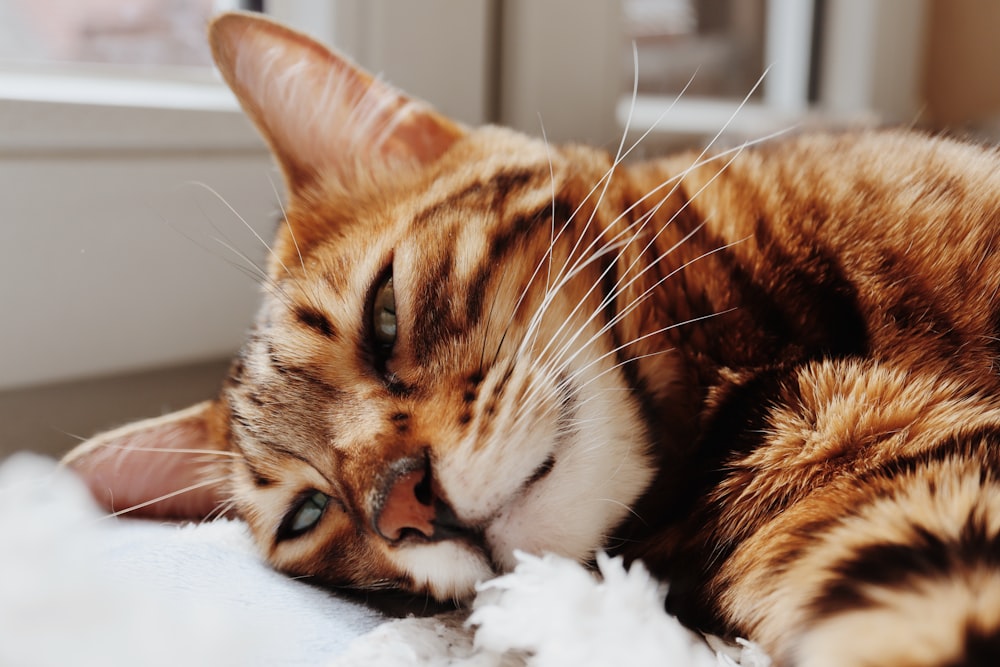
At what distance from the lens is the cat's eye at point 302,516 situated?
866mm

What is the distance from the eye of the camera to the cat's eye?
0.87 m

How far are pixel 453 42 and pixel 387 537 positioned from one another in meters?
0.99

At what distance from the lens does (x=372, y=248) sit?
2.89ft

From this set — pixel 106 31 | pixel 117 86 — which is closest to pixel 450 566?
pixel 117 86

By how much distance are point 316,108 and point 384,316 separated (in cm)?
31

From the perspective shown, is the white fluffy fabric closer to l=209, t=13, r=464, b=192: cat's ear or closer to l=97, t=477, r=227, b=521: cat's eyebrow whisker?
l=97, t=477, r=227, b=521: cat's eyebrow whisker

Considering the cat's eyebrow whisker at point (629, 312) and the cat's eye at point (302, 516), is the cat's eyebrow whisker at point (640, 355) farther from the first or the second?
the cat's eye at point (302, 516)

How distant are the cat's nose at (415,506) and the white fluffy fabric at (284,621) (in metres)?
0.06

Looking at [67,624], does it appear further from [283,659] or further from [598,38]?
[598,38]

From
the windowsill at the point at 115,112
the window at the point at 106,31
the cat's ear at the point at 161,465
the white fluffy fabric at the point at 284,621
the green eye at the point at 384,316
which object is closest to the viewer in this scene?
the white fluffy fabric at the point at 284,621

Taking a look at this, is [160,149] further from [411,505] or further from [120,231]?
[411,505]

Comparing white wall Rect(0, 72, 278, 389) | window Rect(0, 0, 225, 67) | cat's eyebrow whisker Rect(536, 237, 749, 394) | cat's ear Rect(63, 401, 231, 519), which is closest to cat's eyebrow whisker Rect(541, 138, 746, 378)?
cat's eyebrow whisker Rect(536, 237, 749, 394)

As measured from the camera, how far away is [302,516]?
878 mm

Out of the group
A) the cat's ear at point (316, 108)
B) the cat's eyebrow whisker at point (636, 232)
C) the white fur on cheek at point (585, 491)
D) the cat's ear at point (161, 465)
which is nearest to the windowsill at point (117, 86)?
the cat's ear at point (316, 108)
